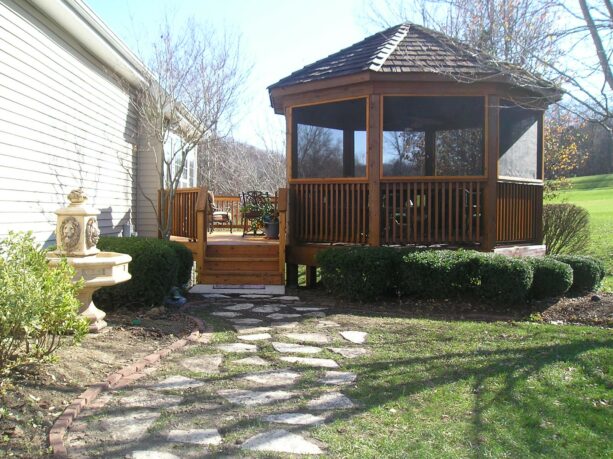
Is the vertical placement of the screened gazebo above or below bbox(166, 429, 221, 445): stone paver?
above

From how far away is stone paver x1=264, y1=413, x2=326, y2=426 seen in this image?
3.28 metres

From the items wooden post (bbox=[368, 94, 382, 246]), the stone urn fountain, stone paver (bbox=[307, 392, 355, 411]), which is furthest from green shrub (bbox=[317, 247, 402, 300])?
stone paver (bbox=[307, 392, 355, 411])

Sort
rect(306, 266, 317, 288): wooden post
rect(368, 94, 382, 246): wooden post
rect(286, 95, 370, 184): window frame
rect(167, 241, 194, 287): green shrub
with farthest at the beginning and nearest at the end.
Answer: rect(306, 266, 317, 288): wooden post < rect(286, 95, 370, 184): window frame < rect(368, 94, 382, 246): wooden post < rect(167, 241, 194, 287): green shrub

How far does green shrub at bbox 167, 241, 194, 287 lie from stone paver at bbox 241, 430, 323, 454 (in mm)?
4721

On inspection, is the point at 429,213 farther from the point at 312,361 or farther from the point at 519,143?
the point at 312,361

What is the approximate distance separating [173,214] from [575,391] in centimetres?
756

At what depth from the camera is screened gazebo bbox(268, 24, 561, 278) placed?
8.31 meters

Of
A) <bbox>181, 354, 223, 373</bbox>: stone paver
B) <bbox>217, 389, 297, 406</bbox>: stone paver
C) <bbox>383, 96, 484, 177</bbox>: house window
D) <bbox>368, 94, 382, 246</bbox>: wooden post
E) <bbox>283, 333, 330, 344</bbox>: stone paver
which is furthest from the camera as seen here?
<bbox>383, 96, 484, 177</bbox>: house window

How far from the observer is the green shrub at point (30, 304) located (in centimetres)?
346

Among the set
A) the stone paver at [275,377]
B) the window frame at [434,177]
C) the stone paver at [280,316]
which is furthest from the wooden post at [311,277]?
the stone paver at [275,377]

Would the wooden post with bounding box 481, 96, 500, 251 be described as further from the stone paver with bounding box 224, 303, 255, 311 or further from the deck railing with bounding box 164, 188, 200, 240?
the deck railing with bounding box 164, 188, 200, 240

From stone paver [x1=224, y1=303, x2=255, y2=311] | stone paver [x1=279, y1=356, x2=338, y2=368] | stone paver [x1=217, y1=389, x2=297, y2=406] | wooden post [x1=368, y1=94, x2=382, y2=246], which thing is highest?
wooden post [x1=368, y1=94, x2=382, y2=246]

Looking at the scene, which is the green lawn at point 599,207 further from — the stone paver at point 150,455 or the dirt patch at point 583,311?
the stone paver at point 150,455

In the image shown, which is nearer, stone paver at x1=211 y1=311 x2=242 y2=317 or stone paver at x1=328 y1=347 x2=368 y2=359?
stone paver at x1=328 y1=347 x2=368 y2=359
